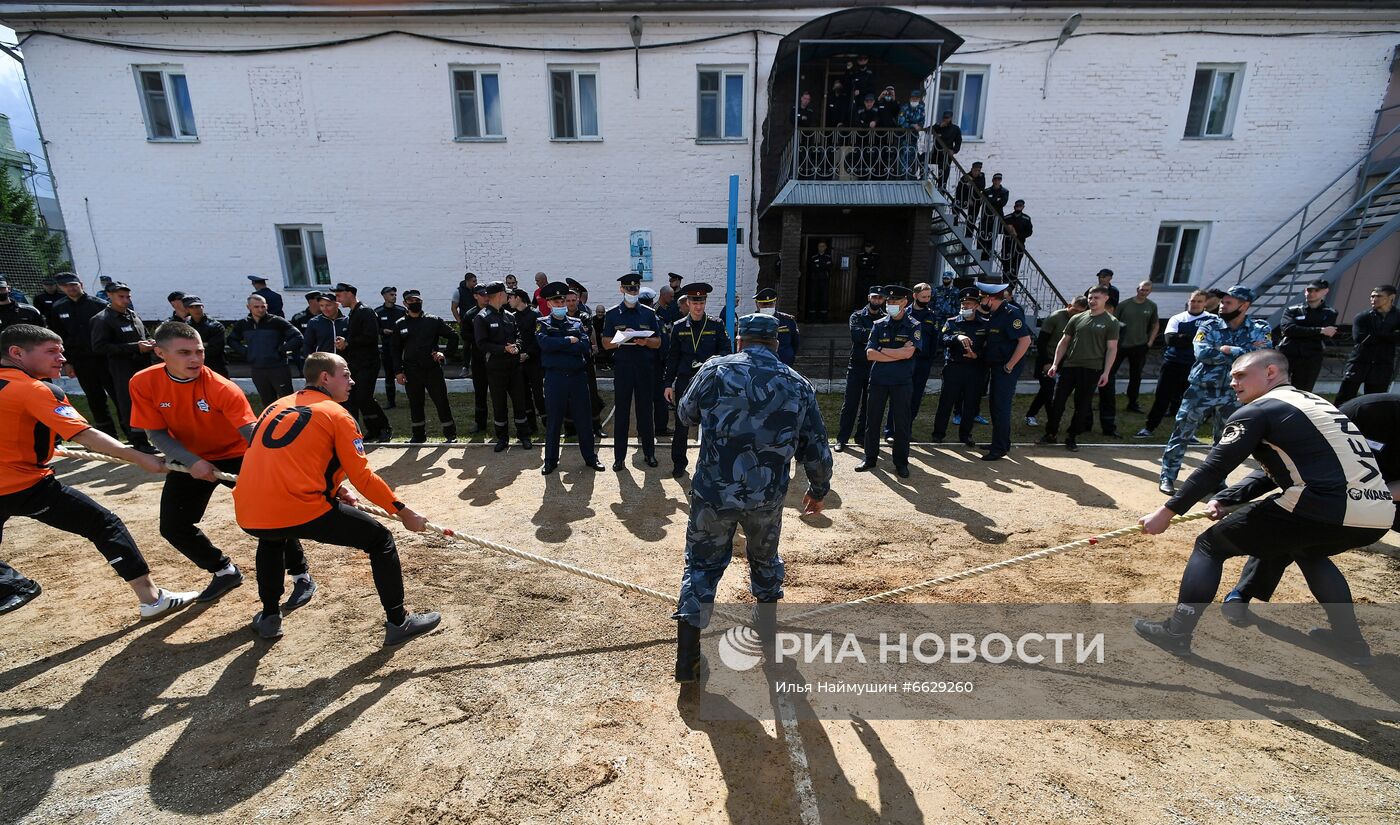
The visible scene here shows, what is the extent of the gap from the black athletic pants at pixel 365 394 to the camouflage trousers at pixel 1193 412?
965 centimetres

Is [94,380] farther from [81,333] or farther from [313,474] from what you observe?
[313,474]

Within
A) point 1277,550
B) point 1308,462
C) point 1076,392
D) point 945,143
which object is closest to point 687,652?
point 1277,550

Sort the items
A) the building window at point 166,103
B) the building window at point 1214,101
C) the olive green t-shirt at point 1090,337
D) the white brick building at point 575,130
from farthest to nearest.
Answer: the building window at point 166,103 → the building window at point 1214,101 → the white brick building at point 575,130 → the olive green t-shirt at point 1090,337

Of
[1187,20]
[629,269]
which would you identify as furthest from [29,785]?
[1187,20]

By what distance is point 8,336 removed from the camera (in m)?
3.37

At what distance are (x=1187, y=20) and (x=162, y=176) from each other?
2381 cm

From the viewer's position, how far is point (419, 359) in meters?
7.67

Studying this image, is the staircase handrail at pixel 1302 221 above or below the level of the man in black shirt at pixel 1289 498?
above

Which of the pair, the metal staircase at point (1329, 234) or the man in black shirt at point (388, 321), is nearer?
the man in black shirt at point (388, 321)

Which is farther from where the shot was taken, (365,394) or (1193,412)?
(365,394)

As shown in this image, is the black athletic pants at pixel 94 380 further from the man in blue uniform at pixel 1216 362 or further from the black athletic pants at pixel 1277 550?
the man in blue uniform at pixel 1216 362

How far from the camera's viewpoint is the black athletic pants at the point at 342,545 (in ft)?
10.5

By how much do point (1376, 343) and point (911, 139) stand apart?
7.58 metres

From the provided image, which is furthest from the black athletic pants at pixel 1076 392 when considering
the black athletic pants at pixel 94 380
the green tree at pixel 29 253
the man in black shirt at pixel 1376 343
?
the green tree at pixel 29 253
